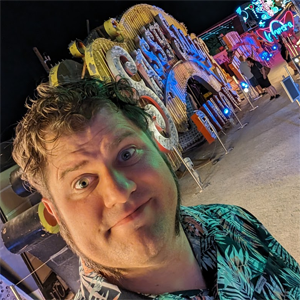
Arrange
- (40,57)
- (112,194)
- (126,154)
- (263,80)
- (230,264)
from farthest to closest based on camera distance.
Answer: (263,80) < (40,57) < (230,264) < (126,154) < (112,194)

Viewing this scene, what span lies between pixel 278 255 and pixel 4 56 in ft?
17.7

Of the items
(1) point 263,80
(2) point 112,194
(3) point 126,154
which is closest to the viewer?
(2) point 112,194

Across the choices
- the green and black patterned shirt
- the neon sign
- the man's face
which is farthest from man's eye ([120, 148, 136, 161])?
the neon sign

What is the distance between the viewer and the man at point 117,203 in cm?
94

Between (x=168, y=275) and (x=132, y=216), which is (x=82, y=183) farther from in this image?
(x=168, y=275)

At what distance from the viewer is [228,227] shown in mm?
1464

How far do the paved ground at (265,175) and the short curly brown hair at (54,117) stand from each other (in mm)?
2488

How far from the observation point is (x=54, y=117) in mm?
1062

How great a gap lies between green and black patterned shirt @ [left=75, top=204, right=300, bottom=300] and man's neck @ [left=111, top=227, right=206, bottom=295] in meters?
0.03

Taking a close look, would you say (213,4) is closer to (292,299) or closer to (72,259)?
(72,259)

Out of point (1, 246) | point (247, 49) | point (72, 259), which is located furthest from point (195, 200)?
point (247, 49)

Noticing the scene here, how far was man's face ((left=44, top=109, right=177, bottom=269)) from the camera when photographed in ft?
3.03

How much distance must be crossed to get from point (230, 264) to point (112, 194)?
2.21 ft

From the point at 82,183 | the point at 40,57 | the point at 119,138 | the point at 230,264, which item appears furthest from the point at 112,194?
the point at 40,57
